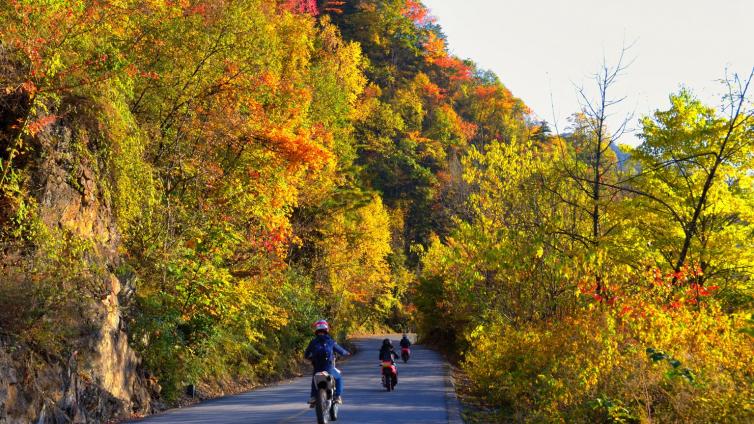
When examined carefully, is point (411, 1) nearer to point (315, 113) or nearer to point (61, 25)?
point (315, 113)

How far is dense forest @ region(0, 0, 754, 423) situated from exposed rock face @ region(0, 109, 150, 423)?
51mm

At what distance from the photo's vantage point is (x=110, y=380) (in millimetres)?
13773

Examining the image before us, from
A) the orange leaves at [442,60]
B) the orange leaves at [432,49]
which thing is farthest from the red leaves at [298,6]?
the orange leaves at [442,60]

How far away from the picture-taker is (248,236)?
80.2 feet

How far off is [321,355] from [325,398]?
913 mm

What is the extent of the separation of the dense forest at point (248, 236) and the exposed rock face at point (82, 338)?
0.05 metres

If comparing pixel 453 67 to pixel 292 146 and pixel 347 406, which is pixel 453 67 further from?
pixel 347 406

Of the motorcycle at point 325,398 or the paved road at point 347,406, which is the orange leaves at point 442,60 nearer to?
the paved road at point 347,406

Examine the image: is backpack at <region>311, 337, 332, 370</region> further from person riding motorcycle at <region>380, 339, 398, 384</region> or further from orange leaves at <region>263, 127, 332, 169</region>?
orange leaves at <region>263, 127, 332, 169</region>

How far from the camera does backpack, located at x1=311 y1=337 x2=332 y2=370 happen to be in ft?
41.8

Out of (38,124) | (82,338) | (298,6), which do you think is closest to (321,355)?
(82,338)

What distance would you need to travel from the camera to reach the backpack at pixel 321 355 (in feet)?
41.8

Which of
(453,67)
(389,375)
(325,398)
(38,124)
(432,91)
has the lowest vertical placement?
(389,375)

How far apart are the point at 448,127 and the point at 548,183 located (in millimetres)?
73999
